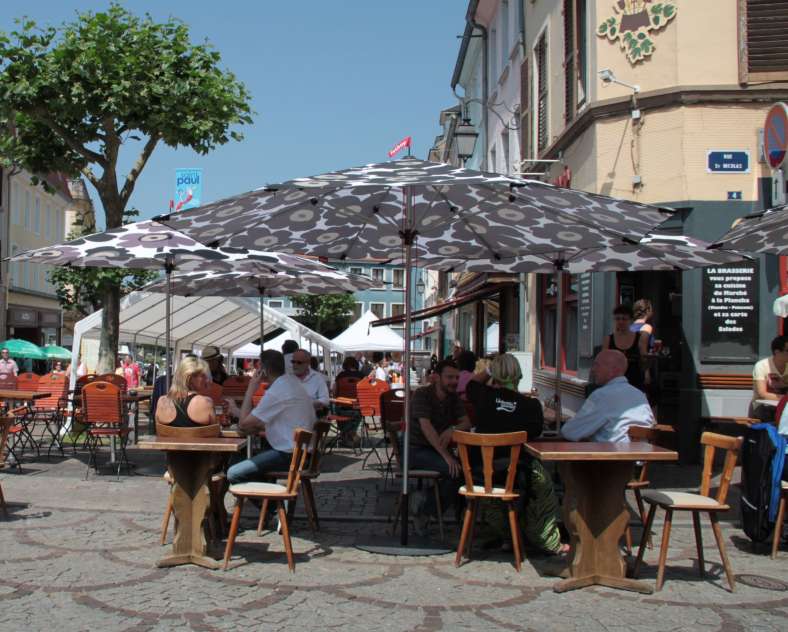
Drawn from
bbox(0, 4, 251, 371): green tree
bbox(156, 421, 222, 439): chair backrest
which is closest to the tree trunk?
bbox(0, 4, 251, 371): green tree

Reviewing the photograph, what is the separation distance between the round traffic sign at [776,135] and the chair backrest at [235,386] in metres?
7.78

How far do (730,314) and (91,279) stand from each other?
1020 cm

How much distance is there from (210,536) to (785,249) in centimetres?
552

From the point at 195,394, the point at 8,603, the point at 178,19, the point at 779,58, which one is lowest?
the point at 8,603

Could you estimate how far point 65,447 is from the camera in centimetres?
1408

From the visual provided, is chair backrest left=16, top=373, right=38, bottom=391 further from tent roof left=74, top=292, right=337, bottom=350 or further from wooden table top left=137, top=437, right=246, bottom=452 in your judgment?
wooden table top left=137, top=437, right=246, bottom=452

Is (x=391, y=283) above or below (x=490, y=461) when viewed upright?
above

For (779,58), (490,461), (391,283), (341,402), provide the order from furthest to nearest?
(391,283)
(341,402)
(779,58)
(490,461)

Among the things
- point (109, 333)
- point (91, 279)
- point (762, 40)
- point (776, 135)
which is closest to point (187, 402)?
point (776, 135)

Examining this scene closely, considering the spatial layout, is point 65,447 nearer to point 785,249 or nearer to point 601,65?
point 601,65

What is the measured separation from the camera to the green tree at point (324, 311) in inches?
2849

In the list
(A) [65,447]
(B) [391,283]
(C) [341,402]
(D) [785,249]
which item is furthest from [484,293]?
(B) [391,283]

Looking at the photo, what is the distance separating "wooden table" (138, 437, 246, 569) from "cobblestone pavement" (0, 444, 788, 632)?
0.13 m

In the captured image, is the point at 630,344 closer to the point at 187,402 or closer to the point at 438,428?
the point at 438,428
